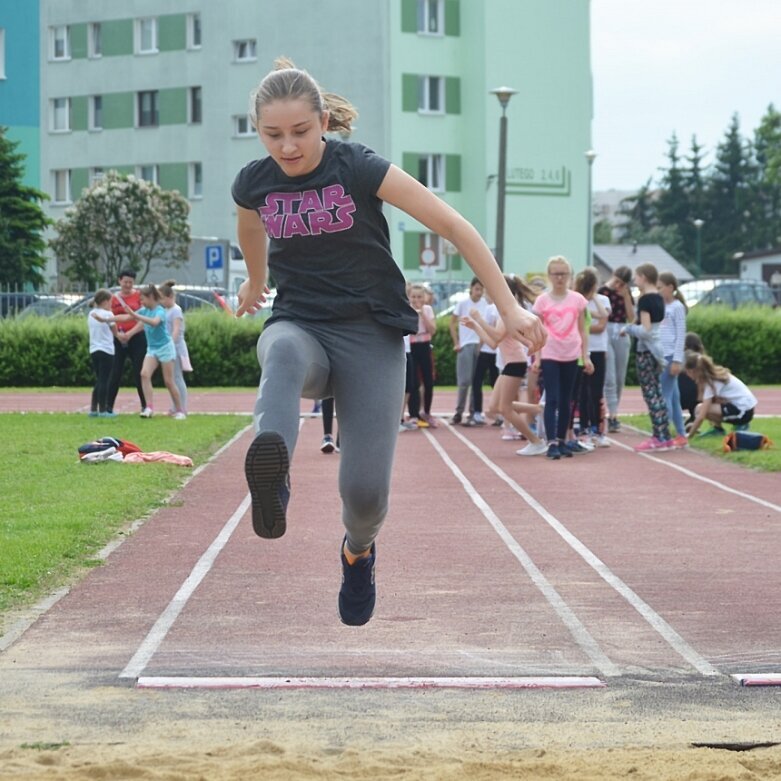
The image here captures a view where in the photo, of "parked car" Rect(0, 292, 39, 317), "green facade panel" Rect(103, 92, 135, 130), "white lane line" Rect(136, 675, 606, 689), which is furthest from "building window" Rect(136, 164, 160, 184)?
"white lane line" Rect(136, 675, 606, 689)

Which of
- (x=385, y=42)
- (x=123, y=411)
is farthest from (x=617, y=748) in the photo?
(x=385, y=42)

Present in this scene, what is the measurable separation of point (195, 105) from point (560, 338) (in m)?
49.0

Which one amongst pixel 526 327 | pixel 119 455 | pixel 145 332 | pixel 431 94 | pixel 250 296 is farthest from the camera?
pixel 431 94

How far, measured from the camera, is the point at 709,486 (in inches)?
546

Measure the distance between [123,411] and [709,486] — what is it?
12.3 metres

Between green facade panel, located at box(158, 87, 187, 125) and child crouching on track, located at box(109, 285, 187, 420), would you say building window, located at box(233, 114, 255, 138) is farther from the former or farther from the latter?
child crouching on track, located at box(109, 285, 187, 420)

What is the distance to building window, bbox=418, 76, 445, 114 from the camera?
195 feet

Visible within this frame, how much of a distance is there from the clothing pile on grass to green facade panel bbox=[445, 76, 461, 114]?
46034 millimetres

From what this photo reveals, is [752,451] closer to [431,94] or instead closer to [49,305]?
[49,305]

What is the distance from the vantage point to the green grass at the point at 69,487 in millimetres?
8836

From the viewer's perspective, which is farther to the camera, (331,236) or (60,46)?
(60,46)

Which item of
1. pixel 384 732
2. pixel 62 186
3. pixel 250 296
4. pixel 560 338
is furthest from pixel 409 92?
pixel 384 732

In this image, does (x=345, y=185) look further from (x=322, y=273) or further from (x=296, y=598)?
(x=296, y=598)

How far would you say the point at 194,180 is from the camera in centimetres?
6250
